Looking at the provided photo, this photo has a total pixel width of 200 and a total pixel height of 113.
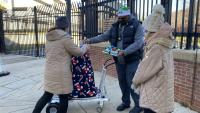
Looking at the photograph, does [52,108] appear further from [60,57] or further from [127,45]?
[127,45]

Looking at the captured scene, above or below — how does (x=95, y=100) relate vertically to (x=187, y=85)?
below

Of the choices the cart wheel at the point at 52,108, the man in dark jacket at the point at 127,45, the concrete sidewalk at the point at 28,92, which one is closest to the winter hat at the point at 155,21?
the man in dark jacket at the point at 127,45

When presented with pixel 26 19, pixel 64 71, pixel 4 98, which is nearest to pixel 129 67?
pixel 64 71

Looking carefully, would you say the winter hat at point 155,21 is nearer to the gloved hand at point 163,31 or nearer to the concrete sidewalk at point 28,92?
the gloved hand at point 163,31

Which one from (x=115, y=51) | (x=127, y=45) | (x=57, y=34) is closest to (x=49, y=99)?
(x=57, y=34)

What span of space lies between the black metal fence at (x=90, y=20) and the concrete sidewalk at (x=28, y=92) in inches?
53.9

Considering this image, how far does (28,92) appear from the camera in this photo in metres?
6.64

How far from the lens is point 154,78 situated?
3277mm

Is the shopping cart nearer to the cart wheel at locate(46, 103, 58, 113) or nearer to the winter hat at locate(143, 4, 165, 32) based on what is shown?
the cart wheel at locate(46, 103, 58, 113)

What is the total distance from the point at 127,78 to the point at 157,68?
167 cm

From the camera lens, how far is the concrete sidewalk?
537 cm

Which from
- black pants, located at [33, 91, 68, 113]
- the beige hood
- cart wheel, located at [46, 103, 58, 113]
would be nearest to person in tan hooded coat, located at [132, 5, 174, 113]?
the beige hood

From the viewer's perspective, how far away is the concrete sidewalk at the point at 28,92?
5.37m

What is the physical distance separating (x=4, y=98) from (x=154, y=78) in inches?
162
